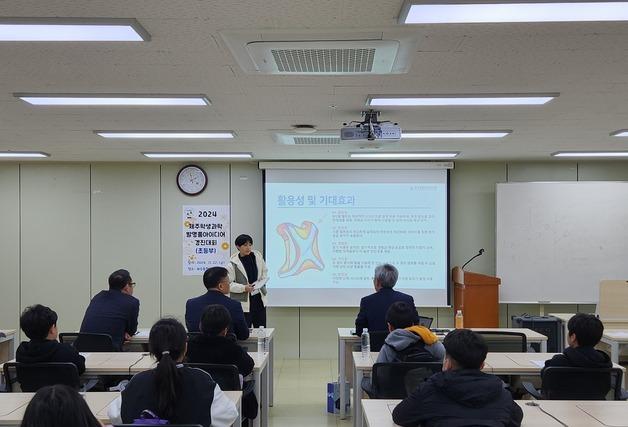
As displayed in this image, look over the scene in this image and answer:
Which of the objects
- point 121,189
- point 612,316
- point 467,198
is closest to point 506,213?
point 467,198

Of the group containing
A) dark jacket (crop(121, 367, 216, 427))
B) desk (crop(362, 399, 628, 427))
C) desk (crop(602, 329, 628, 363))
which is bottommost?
desk (crop(602, 329, 628, 363))

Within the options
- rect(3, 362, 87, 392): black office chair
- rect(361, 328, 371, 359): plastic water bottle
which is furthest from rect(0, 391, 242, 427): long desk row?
rect(361, 328, 371, 359): plastic water bottle

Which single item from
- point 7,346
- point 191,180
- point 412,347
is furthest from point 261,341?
point 191,180

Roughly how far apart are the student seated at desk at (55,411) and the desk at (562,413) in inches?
58.2

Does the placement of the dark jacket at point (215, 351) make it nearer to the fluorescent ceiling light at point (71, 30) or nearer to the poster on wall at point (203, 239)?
the fluorescent ceiling light at point (71, 30)

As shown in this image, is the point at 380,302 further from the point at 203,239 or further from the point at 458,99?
the point at 203,239

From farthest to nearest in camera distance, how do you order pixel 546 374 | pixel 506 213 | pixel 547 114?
pixel 506 213 < pixel 547 114 < pixel 546 374

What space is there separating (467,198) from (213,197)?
3542mm

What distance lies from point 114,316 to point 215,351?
168 centimetres

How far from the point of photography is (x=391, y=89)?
163 inches

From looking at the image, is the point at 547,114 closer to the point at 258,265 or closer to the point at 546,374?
the point at 546,374

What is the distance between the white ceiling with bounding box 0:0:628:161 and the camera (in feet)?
9.01

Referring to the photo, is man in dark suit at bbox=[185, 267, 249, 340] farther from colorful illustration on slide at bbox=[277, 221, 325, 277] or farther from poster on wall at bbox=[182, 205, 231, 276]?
poster on wall at bbox=[182, 205, 231, 276]

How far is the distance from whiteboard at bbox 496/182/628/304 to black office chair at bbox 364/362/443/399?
4767mm
